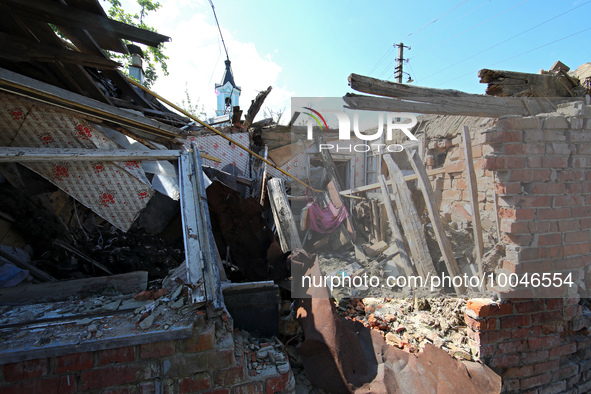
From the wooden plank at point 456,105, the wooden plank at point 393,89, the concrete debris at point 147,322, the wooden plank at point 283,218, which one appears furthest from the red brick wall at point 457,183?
the concrete debris at point 147,322

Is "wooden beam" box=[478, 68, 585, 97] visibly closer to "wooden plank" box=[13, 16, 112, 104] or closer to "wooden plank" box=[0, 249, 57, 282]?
"wooden plank" box=[13, 16, 112, 104]

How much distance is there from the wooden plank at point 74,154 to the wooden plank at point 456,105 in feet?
4.71

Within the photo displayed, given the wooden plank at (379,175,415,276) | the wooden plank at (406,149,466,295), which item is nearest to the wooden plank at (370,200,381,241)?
the wooden plank at (379,175,415,276)

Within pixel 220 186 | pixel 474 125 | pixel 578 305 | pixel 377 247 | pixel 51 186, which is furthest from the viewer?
pixel 377 247

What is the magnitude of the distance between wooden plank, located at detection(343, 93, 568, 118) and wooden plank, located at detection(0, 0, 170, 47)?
1345mm

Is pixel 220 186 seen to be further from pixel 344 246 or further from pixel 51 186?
pixel 344 246

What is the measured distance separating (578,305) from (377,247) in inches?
154

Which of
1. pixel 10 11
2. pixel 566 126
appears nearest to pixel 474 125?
pixel 566 126

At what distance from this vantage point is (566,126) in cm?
209

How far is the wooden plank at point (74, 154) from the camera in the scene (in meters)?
1.79

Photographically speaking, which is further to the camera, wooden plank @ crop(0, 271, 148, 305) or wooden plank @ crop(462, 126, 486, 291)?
wooden plank @ crop(462, 126, 486, 291)

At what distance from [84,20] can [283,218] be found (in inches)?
123

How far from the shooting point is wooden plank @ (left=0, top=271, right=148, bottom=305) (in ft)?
5.83

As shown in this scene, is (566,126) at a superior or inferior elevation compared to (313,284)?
superior
